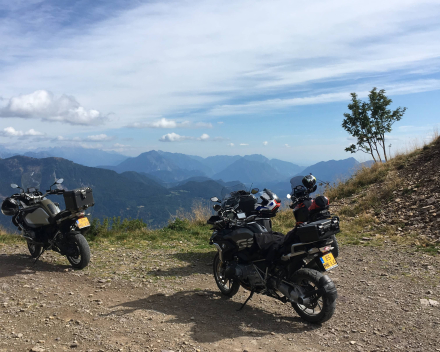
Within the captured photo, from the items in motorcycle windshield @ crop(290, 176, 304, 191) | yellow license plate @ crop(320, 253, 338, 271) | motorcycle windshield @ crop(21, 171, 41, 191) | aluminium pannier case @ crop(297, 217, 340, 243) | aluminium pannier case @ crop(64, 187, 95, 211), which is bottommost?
yellow license plate @ crop(320, 253, 338, 271)

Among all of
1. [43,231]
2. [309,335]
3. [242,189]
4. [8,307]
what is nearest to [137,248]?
[43,231]

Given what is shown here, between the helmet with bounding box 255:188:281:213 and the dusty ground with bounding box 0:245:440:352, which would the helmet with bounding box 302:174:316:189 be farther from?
the dusty ground with bounding box 0:245:440:352

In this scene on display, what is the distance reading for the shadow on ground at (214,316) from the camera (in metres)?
3.92

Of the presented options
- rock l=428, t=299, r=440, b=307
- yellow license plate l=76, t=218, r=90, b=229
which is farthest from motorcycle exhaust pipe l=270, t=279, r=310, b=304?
yellow license plate l=76, t=218, r=90, b=229

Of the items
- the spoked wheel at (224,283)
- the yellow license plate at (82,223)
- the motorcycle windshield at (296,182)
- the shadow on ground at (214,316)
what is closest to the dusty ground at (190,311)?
the shadow on ground at (214,316)

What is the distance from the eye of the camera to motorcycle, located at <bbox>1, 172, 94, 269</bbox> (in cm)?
631

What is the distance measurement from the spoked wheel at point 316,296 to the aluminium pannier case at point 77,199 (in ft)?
14.1

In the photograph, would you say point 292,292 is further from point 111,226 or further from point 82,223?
point 111,226

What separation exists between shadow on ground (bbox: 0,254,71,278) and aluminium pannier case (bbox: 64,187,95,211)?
1.26 m

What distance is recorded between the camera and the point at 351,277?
5.93 meters

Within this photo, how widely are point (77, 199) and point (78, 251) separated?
101 centimetres

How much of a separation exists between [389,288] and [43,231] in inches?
262

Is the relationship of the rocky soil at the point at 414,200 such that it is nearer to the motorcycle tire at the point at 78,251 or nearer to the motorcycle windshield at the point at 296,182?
the motorcycle windshield at the point at 296,182

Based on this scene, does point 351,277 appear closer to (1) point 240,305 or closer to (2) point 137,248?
(1) point 240,305
